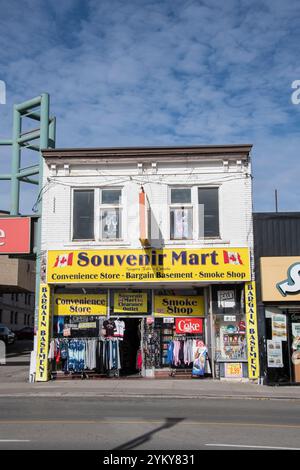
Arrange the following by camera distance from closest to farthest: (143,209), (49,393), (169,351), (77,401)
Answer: (77,401) → (49,393) → (143,209) → (169,351)

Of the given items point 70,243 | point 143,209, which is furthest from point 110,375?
point 143,209

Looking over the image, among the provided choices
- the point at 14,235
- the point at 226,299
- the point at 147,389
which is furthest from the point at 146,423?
the point at 14,235

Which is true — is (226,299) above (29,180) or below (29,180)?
below

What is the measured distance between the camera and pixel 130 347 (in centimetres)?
1816

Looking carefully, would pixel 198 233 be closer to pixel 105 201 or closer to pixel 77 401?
pixel 105 201

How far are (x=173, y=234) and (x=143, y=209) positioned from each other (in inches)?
73.8

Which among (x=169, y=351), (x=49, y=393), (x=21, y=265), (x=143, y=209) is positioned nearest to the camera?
(x=49, y=393)

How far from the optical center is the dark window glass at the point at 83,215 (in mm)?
17750

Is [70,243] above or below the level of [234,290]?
above

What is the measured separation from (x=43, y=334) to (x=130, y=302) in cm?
306

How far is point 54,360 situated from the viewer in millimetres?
17375

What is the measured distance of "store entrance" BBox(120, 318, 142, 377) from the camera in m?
18.0

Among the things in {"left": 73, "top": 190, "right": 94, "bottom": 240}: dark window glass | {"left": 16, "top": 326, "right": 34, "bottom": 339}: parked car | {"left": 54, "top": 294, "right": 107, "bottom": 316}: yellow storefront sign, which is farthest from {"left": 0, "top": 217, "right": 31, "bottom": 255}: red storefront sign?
{"left": 16, "top": 326, "right": 34, "bottom": 339}: parked car

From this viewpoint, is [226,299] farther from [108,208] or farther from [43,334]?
[43,334]
